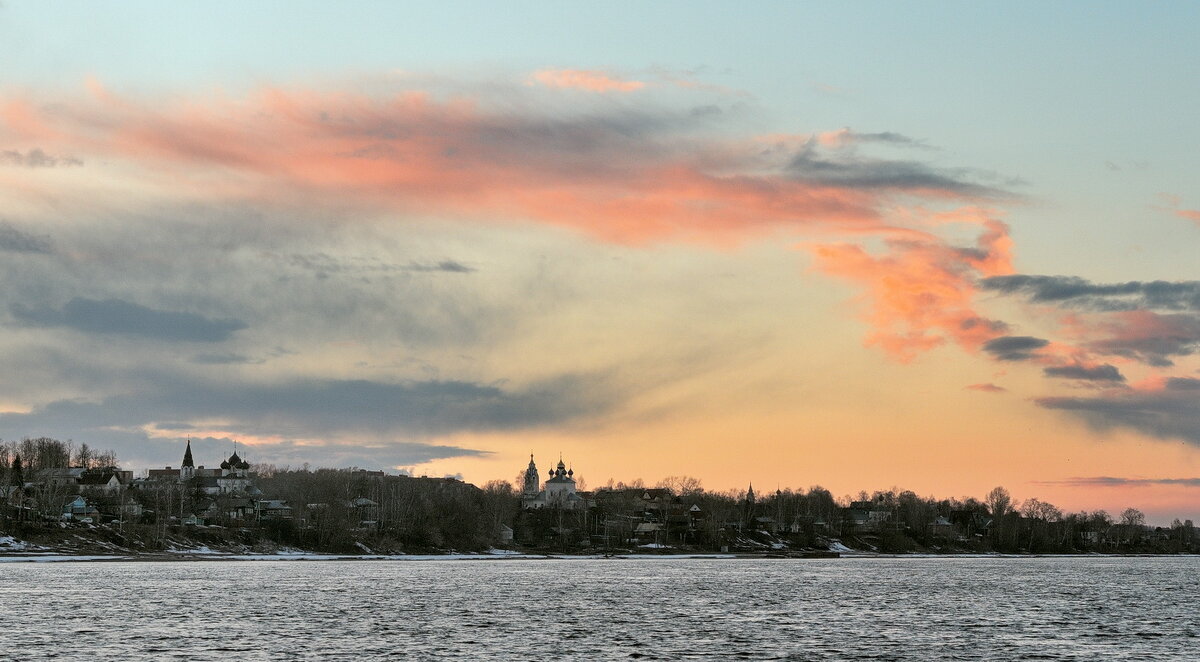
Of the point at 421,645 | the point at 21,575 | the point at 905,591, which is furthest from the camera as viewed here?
the point at 21,575

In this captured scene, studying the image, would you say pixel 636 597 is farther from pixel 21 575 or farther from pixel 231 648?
pixel 21 575

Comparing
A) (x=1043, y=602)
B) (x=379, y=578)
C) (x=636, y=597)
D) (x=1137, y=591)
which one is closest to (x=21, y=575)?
(x=379, y=578)

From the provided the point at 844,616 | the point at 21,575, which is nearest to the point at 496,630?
the point at 844,616

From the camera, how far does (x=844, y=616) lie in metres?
103

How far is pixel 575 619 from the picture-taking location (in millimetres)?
97562

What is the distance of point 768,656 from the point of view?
70688 mm

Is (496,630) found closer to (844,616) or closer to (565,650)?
(565,650)

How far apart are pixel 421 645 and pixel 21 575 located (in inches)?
4147

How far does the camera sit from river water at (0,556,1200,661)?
73000mm

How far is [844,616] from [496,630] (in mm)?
31684

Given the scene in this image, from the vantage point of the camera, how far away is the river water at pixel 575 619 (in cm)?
7300

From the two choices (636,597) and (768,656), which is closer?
(768,656)

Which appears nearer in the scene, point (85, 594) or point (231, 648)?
point (231, 648)

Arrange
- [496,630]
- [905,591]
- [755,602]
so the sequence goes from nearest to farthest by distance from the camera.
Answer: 1. [496,630]
2. [755,602]
3. [905,591]
